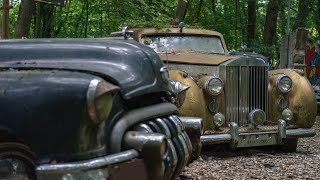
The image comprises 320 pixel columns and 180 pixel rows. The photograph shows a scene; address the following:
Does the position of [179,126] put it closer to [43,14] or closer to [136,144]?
[136,144]

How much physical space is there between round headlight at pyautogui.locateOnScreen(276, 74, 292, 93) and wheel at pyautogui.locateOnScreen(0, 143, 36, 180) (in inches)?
195

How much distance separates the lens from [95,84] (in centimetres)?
291

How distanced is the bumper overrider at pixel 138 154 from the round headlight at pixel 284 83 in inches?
154

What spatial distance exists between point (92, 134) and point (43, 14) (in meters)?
15.3

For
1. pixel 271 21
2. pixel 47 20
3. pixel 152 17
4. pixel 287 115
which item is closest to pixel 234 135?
pixel 287 115

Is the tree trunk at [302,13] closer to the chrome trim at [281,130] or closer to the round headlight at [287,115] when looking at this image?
the round headlight at [287,115]

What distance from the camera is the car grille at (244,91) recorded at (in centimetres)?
720

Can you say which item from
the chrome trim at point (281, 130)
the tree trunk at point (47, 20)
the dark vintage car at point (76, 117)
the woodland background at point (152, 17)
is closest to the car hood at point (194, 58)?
the chrome trim at point (281, 130)

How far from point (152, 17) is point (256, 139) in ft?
21.9

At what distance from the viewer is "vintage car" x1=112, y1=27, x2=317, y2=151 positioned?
6.91 m

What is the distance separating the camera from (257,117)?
23.3 feet

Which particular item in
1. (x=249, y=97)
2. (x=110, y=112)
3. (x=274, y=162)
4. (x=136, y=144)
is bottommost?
(x=274, y=162)

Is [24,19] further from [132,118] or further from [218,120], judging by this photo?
[132,118]

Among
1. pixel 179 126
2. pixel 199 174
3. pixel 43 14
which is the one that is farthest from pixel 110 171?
pixel 43 14
